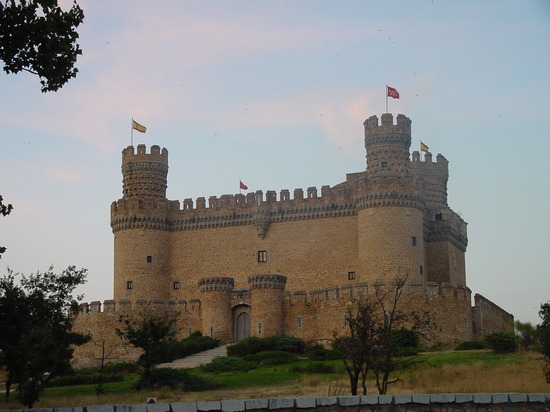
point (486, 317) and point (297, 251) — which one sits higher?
point (297, 251)

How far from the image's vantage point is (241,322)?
5128cm

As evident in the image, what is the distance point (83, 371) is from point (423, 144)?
101 ft

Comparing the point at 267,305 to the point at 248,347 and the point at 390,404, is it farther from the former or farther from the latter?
the point at 390,404

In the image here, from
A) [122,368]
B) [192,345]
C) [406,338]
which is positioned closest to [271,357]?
[406,338]

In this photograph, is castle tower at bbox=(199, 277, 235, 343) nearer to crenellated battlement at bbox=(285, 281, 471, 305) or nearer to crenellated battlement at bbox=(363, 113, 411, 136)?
crenellated battlement at bbox=(285, 281, 471, 305)

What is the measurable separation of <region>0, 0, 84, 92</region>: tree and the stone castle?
26.6 m

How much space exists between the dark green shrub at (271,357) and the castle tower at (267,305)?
15.3ft

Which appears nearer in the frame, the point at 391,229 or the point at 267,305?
the point at 267,305

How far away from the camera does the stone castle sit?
49.0 metres

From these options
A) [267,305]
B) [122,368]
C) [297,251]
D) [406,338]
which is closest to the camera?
[406,338]

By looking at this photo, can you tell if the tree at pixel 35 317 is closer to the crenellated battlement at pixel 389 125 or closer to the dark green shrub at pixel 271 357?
the dark green shrub at pixel 271 357

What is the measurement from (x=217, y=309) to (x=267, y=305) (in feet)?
10.4

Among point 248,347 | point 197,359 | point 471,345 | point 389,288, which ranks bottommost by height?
point 197,359

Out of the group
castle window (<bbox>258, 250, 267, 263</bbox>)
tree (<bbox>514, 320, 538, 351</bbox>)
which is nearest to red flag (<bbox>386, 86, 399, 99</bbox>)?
castle window (<bbox>258, 250, 267, 263</bbox>)
